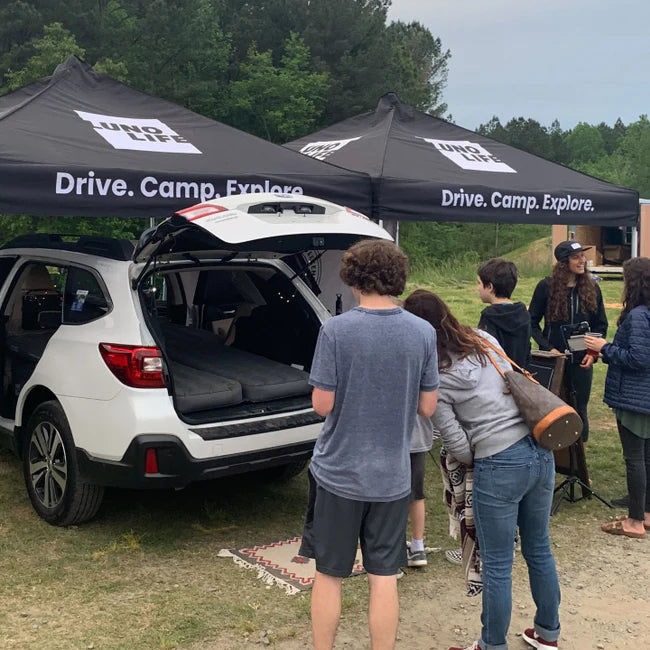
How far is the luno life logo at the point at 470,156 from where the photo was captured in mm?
6551

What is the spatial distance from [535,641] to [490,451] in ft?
3.17

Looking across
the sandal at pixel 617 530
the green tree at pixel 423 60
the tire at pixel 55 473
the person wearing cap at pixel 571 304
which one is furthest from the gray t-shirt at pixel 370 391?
the green tree at pixel 423 60

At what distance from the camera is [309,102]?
37875mm

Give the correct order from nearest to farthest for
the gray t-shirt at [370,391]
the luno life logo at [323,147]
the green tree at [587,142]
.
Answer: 1. the gray t-shirt at [370,391]
2. the luno life logo at [323,147]
3. the green tree at [587,142]

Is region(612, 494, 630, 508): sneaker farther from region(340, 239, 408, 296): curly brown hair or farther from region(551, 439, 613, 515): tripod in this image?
region(340, 239, 408, 296): curly brown hair

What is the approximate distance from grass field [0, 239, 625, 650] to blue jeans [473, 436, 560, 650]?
797 millimetres

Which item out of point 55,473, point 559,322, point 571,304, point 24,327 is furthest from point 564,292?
point 24,327

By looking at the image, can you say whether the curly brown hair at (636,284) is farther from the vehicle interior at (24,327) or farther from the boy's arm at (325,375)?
the vehicle interior at (24,327)

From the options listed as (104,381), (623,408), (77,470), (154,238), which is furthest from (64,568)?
(623,408)

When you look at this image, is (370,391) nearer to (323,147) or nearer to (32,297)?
(32,297)

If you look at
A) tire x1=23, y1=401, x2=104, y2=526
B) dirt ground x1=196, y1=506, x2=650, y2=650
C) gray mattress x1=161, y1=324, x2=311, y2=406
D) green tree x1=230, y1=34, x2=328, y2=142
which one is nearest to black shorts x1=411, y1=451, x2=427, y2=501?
dirt ground x1=196, y1=506, x2=650, y2=650

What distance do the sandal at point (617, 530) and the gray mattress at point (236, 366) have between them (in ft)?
6.47

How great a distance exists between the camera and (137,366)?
4062 mm

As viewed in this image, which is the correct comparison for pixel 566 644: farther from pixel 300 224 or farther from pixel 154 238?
pixel 154 238
